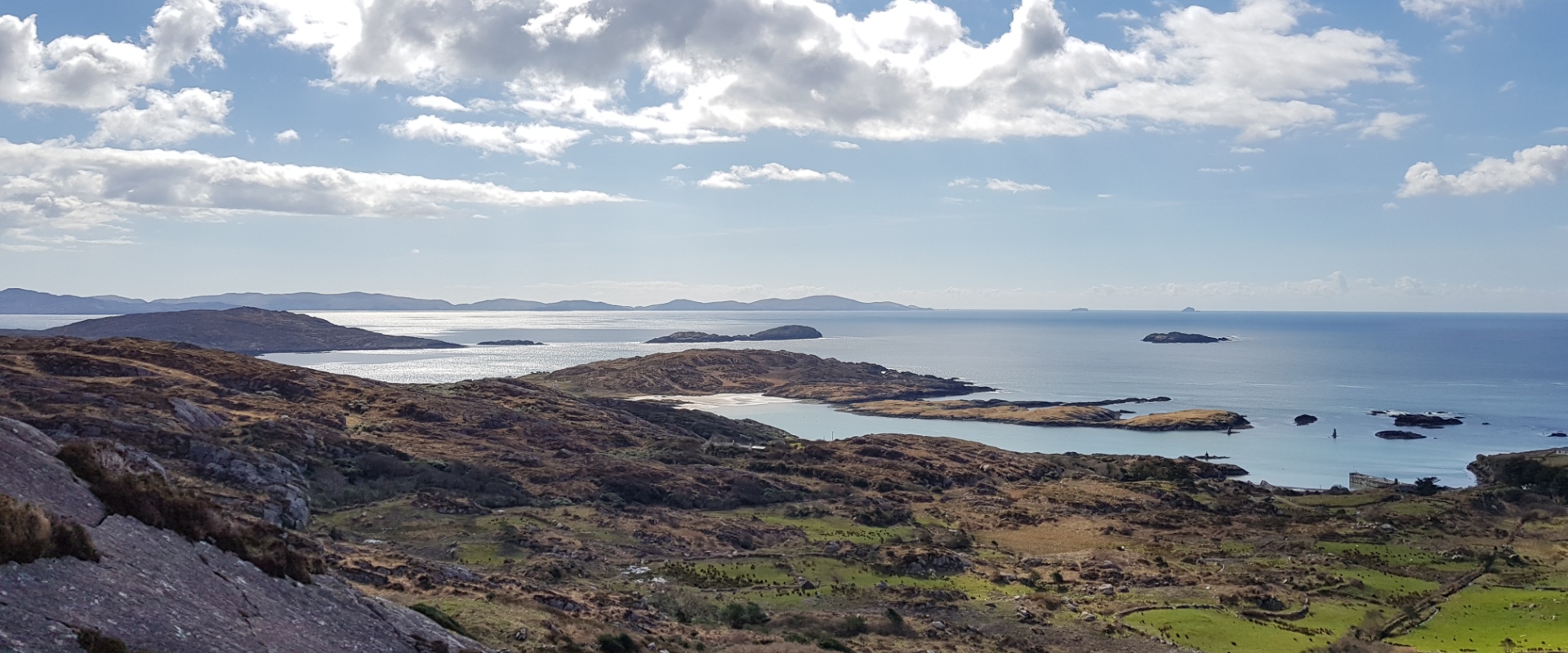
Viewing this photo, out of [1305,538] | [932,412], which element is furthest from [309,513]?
[932,412]

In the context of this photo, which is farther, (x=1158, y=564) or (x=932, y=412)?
(x=932, y=412)

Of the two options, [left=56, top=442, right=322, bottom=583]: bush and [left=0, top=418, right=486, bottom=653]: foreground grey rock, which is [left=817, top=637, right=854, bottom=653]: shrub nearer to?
[left=0, top=418, right=486, bottom=653]: foreground grey rock

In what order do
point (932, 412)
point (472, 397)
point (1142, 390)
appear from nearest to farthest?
point (472, 397) < point (932, 412) < point (1142, 390)

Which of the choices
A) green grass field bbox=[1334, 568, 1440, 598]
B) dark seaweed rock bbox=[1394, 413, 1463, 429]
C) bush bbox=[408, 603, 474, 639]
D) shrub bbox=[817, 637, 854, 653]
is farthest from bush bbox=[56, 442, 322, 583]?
dark seaweed rock bbox=[1394, 413, 1463, 429]

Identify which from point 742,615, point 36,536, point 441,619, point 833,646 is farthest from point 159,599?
point 742,615

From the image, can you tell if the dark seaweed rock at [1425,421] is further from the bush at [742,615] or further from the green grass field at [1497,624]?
the bush at [742,615]

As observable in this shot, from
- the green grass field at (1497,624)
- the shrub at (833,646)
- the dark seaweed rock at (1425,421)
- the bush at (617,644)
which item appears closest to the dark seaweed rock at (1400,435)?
the dark seaweed rock at (1425,421)

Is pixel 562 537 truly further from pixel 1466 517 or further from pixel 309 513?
pixel 1466 517
